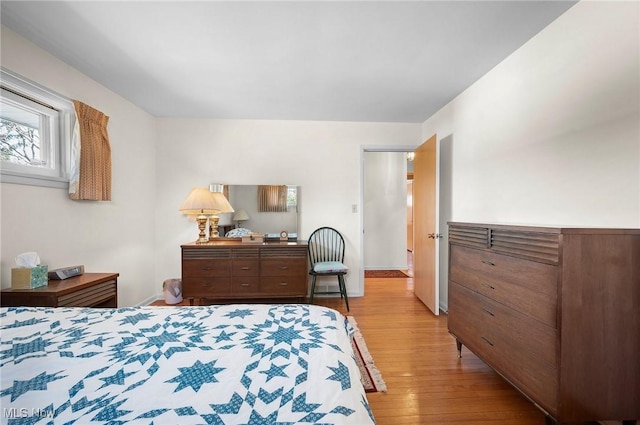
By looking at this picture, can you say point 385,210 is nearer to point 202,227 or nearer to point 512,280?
point 202,227

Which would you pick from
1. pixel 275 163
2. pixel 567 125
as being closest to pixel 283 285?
pixel 275 163

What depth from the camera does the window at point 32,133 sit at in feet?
6.12

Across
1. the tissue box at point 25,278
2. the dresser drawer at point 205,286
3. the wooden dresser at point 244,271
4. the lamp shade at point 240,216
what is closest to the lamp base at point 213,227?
the lamp shade at point 240,216

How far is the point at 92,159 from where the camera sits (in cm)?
240

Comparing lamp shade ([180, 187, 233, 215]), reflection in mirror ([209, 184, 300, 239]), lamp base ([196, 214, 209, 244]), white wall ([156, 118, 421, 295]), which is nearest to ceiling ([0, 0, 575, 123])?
white wall ([156, 118, 421, 295])

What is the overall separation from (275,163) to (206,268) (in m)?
1.61

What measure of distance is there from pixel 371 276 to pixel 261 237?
231cm

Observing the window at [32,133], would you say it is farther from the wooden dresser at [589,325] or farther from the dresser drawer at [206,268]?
the wooden dresser at [589,325]

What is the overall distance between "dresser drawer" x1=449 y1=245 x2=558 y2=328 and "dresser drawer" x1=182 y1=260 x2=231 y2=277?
8.07 feet

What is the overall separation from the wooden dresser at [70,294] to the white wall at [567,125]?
3.29 meters

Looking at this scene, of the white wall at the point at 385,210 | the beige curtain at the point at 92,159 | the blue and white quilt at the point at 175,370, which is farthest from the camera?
the white wall at the point at 385,210

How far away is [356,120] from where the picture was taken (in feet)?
11.8

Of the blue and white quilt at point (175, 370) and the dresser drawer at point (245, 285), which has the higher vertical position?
the blue and white quilt at point (175, 370)

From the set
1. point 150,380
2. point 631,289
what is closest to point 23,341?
point 150,380
